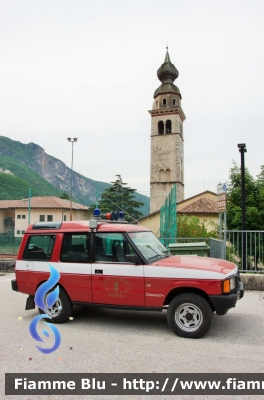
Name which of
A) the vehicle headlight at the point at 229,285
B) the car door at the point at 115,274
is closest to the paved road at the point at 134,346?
the car door at the point at 115,274

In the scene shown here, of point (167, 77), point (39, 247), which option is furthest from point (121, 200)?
point (39, 247)

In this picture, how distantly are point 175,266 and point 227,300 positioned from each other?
0.89 m

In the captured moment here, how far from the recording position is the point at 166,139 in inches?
2149

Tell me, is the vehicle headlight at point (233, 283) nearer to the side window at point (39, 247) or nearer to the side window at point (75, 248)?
the side window at point (75, 248)

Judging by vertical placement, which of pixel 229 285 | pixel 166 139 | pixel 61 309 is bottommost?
pixel 61 309

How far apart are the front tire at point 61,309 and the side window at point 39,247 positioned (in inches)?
28.1

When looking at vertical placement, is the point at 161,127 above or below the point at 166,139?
above

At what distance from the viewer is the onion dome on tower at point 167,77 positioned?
55.1m

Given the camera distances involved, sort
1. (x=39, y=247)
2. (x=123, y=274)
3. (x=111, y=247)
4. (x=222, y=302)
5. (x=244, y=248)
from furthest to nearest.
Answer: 1. (x=244, y=248)
2. (x=39, y=247)
3. (x=111, y=247)
4. (x=123, y=274)
5. (x=222, y=302)

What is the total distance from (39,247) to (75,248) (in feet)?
2.67

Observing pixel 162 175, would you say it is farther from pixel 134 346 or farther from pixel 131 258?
pixel 134 346

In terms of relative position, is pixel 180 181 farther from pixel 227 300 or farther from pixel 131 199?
pixel 227 300

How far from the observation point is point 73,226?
6.15 meters

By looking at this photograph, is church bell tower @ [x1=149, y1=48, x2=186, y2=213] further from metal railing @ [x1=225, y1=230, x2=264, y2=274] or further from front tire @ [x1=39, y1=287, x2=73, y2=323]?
front tire @ [x1=39, y1=287, x2=73, y2=323]
